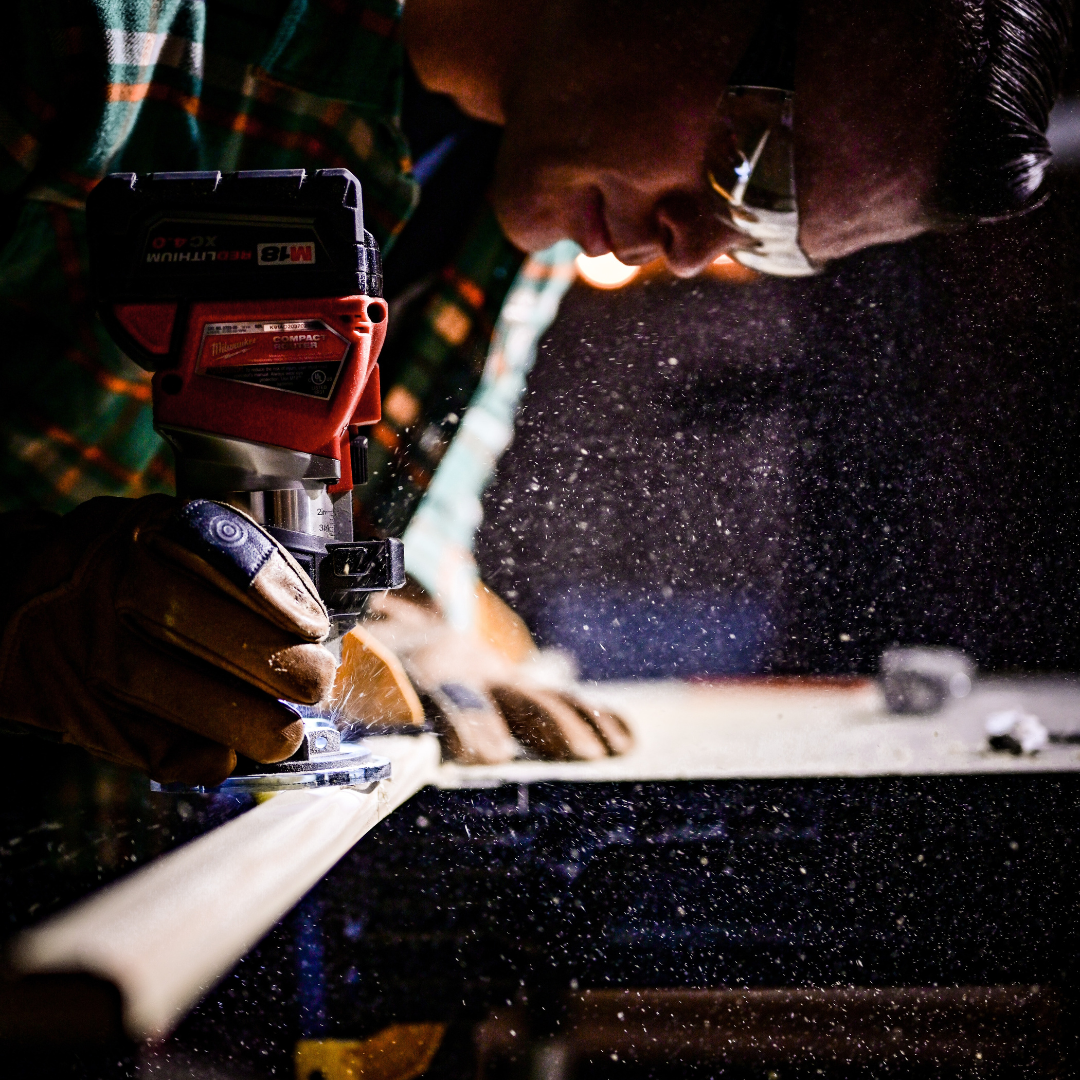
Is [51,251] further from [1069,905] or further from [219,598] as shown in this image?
[1069,905]

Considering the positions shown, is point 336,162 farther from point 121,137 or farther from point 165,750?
point 165,750

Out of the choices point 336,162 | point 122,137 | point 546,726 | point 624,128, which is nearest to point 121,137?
point 122,137

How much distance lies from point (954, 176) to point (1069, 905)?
99cm

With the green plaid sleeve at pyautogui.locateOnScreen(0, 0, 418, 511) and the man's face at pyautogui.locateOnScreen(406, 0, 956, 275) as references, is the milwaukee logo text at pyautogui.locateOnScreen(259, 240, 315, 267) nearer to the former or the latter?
the green plaid sleeve at pyautogui.locateOnScreen(0, 0, 418, 511)

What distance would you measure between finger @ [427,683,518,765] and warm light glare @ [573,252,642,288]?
70 cm

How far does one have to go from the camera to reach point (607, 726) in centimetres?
123

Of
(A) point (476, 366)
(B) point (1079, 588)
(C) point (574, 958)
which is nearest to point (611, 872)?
(C) point (574, 958)

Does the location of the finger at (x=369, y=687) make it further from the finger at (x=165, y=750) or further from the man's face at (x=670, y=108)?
the man's face at (x=670, y=108)

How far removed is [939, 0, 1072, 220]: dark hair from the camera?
0.74 metres

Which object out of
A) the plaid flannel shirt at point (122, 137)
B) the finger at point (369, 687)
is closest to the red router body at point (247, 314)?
the plaid flannel shirt at point (122, 137)

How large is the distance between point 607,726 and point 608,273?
2.41 ft

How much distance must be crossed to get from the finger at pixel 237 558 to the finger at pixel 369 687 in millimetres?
372

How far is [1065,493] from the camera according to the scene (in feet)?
5.68

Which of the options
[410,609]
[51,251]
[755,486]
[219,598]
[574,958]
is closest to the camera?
[219,598]
